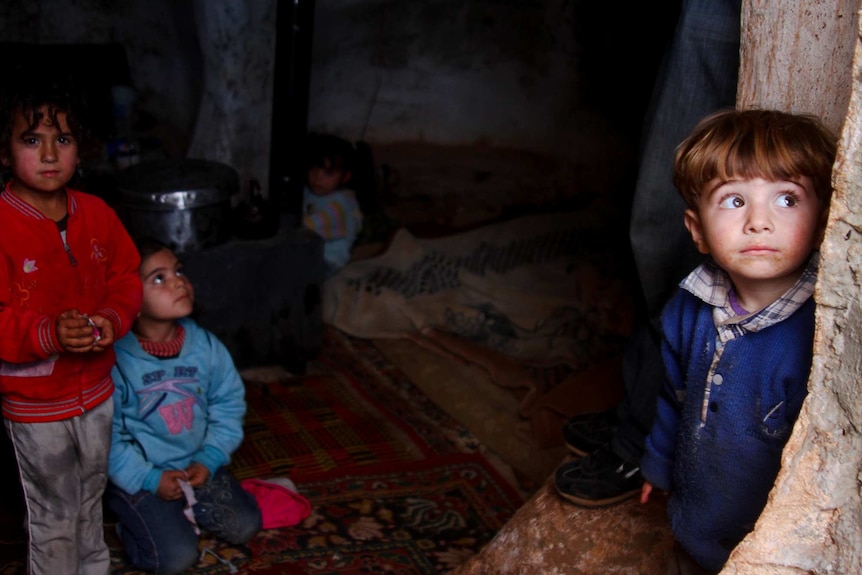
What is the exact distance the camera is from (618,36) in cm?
608

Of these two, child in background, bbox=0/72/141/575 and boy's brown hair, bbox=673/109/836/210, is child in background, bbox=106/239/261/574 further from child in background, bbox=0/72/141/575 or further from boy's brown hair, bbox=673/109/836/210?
boy's brown hair, bbox=673/109/836/210

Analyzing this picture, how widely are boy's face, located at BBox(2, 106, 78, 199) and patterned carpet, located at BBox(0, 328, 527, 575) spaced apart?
3.67 ft

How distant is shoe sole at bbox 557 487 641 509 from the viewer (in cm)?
237

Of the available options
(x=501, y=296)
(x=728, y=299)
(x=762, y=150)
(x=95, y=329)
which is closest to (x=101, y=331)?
(x=95, y=329)

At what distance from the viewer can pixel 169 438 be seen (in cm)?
274

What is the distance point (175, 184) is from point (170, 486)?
1.23 m

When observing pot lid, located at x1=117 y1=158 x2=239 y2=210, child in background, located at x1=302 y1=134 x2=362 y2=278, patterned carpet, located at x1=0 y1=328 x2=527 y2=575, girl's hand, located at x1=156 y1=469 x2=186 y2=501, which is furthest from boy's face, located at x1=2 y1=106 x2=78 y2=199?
child in background, located at x1=302 y1=134 x2=362 y2=278

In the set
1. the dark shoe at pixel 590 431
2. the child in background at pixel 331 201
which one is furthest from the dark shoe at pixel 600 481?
the child in background at pixel 331 201

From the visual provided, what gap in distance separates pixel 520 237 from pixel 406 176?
1104 millimetres

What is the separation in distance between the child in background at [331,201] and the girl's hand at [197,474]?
1.94m

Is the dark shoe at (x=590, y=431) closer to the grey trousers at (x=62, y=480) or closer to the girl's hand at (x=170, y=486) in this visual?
the girl's hand at (x=170, y=486)

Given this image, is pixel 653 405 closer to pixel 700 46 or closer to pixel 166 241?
pixel 700 46

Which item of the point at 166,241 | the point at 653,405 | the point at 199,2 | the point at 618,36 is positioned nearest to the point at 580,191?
the point at 618,36

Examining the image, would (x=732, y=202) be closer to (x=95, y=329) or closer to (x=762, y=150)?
(x=762, y=150)
